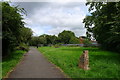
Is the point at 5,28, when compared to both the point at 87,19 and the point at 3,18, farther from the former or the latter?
the point at 87,19

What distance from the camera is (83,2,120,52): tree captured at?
15.9 meters

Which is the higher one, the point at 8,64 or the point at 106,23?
the point at 106,23

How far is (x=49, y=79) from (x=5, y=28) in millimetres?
9364

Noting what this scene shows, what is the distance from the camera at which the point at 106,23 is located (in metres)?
19.0

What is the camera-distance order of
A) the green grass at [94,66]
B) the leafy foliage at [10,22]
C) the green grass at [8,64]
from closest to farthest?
the green grass at [94,66], the green grass at [8,64], the leafy foliage at [10,22]

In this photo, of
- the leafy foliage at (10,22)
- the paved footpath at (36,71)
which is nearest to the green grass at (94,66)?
the paved footpath at (36,71)

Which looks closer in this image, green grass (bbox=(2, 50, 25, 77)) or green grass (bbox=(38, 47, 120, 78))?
green grass (bbox=(38, 47, 120, 78))

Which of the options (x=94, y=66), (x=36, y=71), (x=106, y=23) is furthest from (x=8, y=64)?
(x=106, y=23)

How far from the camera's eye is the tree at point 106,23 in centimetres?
1593

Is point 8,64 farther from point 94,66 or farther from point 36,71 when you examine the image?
point 94,66

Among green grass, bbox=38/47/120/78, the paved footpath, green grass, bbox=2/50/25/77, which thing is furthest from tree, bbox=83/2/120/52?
green grass, bbox=2/50/25/77

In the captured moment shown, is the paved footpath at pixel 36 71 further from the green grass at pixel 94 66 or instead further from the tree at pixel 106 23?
the tree at pixel 106 23

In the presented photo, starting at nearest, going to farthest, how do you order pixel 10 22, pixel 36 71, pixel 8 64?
→ pixel 36 71
pixel 8 64
pixel 10 22

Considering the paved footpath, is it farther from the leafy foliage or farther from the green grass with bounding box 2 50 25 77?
the leafy foliage
